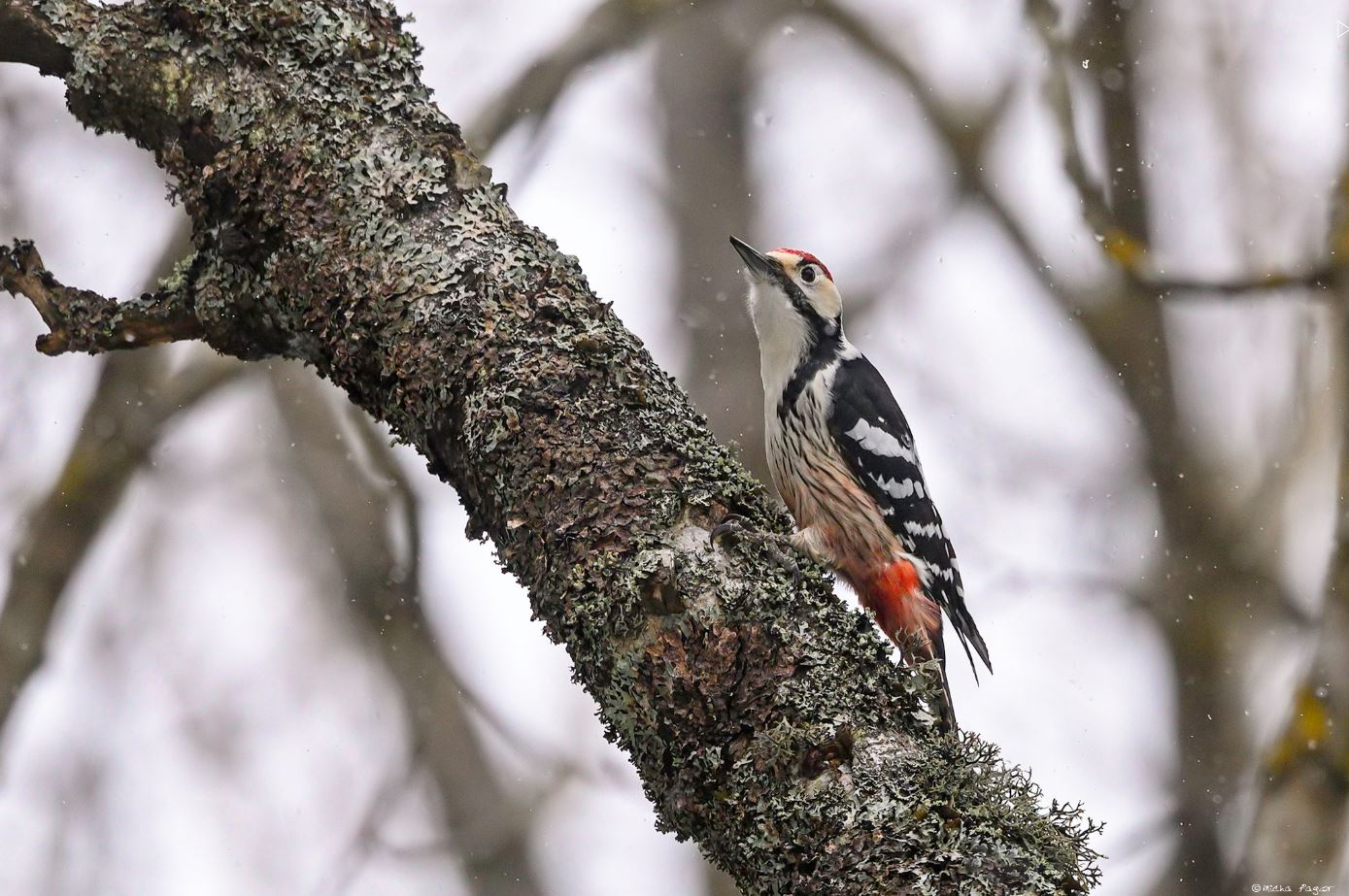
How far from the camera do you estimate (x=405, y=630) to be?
6566 mm

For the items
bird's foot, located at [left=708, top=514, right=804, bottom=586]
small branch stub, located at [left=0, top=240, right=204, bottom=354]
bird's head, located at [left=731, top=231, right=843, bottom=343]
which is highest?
bird's head, located at [left=731, top=231, right=843, bottom=343]

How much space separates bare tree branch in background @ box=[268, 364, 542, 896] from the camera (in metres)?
6.27

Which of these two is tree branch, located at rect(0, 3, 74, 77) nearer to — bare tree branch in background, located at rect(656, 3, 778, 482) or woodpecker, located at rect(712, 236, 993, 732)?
woodpecker, located at rect(712, 236, 993, 732)

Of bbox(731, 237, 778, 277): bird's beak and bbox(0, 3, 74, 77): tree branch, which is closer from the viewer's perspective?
bbox(0, 3, 74, 77): tree branch

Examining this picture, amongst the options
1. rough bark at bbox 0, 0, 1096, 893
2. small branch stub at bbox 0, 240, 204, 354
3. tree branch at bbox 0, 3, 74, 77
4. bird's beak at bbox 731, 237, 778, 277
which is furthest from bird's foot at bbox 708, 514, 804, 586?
bird's beak at bbox 731, 237, 778, 277

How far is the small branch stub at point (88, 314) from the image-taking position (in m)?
2.46

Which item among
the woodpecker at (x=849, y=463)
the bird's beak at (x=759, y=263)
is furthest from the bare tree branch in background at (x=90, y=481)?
the woodpecker at (x=849, y=463)

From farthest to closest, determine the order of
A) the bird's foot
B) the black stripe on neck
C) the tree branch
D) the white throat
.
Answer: the white throat < the black stripe on neck < the tree branch < the bird's foot

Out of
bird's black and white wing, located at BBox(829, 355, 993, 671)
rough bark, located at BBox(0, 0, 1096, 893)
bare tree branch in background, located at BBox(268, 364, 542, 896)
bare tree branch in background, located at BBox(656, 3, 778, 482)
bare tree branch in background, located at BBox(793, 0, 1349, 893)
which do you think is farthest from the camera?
bare tree branch in background, located at BBox(268, 364, 542, 896)

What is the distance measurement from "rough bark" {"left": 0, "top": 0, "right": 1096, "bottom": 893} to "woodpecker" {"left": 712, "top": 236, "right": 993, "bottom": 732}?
1.66 meters

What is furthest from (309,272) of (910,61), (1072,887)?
(910,61)

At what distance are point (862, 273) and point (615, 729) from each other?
516 cm

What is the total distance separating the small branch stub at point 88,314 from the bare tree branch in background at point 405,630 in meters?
3.64

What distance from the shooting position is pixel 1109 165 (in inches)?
206
